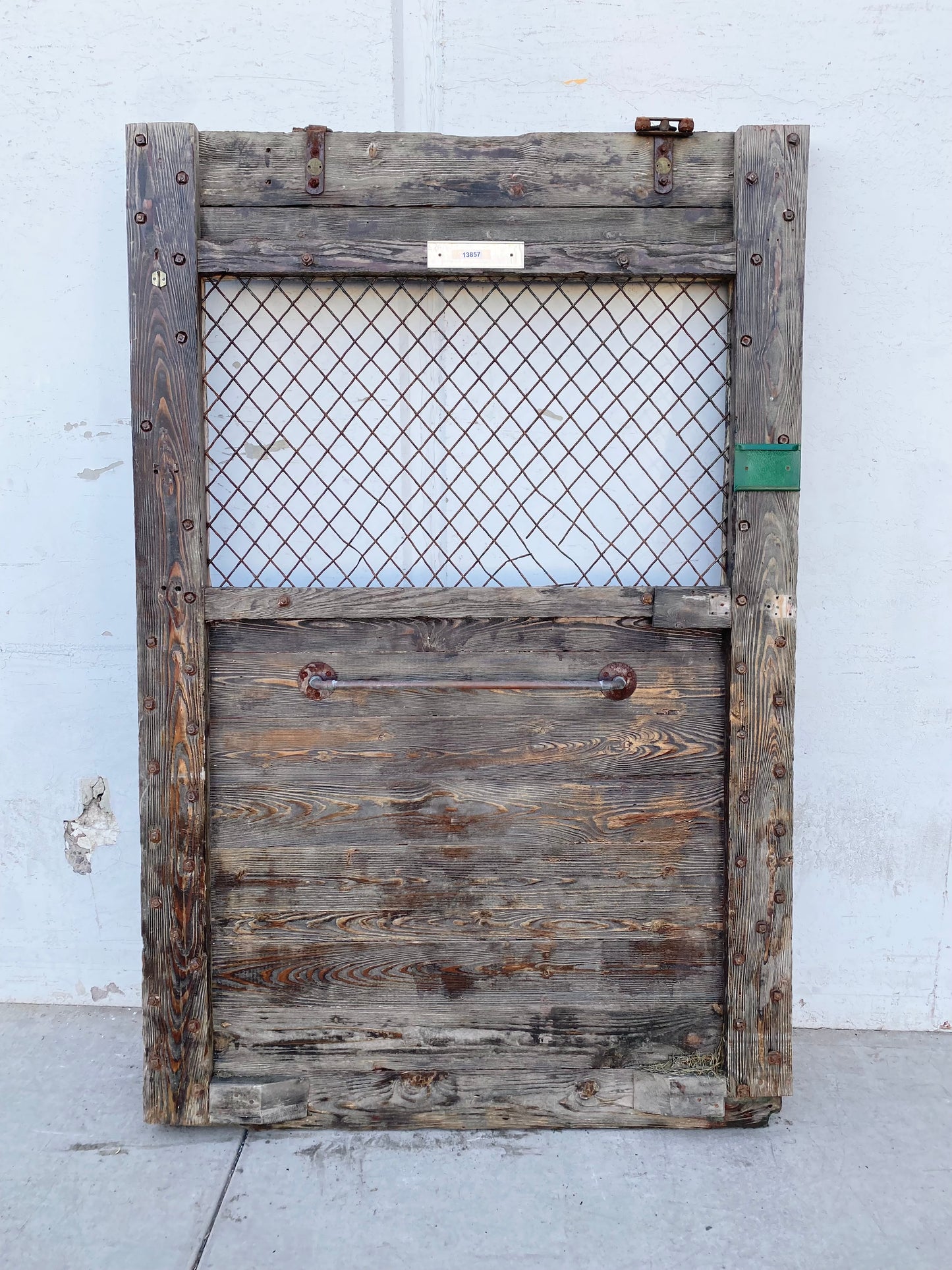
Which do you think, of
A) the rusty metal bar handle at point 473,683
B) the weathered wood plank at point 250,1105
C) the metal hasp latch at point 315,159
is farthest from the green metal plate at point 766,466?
the weathered wood plank at point 250,1105

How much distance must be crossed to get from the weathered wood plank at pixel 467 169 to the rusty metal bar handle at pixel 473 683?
0.88 m

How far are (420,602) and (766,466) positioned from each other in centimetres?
71

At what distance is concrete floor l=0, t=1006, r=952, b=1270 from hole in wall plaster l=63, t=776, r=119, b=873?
1.40 feet

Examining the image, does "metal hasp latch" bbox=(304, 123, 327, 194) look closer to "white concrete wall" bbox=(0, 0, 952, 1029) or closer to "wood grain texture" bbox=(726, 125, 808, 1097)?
"white concrete wall" bbox=(0, 0, 952, 1029)

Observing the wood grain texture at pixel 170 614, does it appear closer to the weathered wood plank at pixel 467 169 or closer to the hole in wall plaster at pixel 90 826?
the weathered wood plank at pixel 467 169

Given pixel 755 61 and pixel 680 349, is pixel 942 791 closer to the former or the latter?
pixel 680 349

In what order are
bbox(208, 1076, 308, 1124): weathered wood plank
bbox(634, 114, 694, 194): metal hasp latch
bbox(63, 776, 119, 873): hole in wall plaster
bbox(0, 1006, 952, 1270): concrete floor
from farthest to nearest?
bbox(63, 776, 119, 873): hole in wall plaster → bbox(208, 1076, 308, 1124): weathered wood plank → bbox(634, 114, 694, 194): metal hasp latch → bbox(0, 1006, 952, 1270): concrete floor

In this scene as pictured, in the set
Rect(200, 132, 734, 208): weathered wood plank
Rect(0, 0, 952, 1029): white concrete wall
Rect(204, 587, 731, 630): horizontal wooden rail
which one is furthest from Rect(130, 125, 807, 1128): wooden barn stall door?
Rect(0, 0, 952, 1029): white concrete wall

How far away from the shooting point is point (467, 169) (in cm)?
163

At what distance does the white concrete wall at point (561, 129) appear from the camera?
176cm

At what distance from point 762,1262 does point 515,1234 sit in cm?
40

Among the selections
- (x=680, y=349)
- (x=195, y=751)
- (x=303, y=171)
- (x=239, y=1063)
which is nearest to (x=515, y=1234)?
(x=239, y=1063)

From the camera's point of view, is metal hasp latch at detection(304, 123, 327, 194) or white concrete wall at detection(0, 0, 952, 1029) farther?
white concrete wall at detection(0, 0, 952, 1029)

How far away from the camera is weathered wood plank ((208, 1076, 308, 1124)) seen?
171 centimetres
